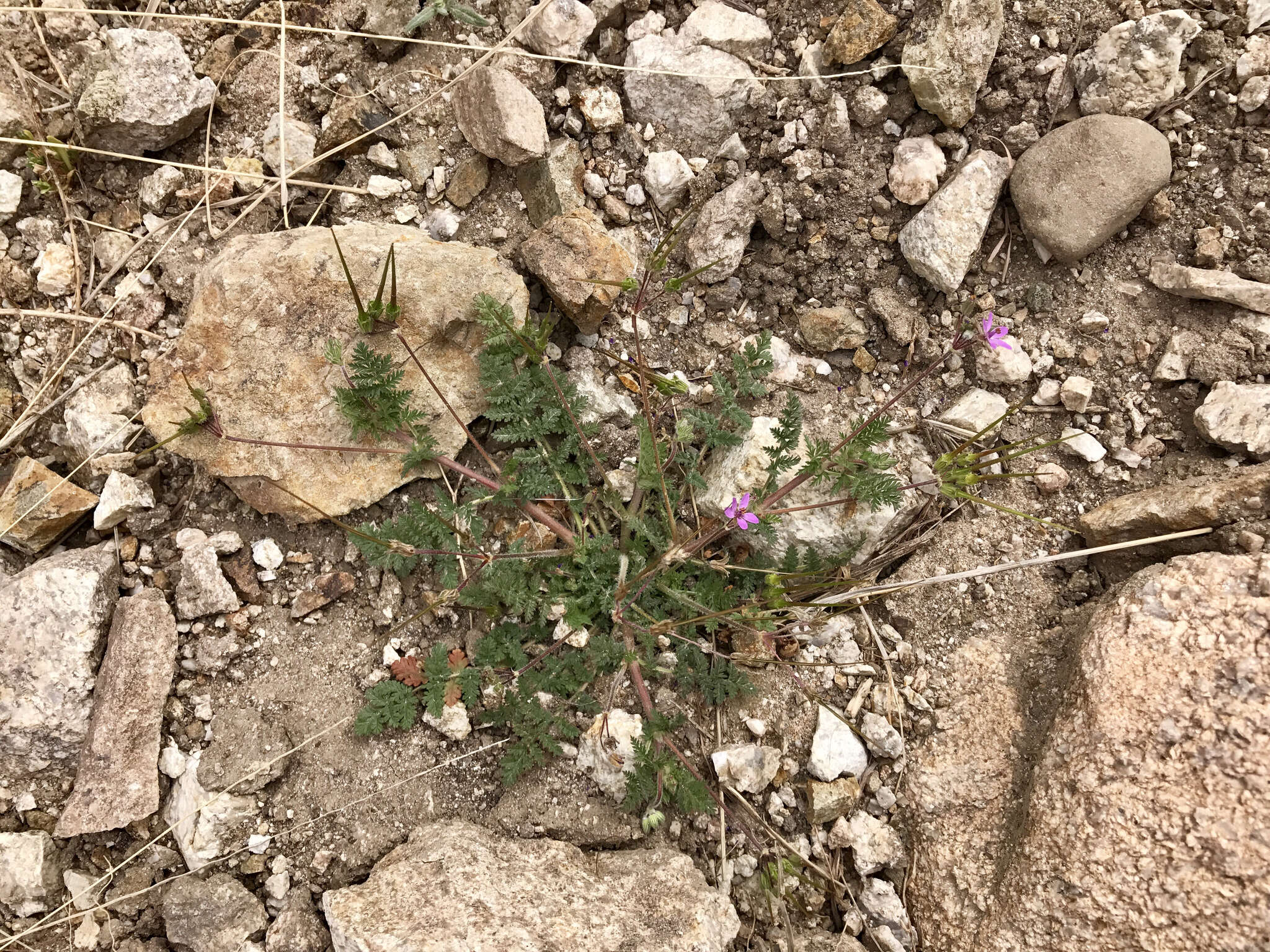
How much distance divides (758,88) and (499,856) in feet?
12.1

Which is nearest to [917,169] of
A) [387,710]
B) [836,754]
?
[836,754]

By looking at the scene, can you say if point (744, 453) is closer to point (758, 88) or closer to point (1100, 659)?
point (1100, 659)

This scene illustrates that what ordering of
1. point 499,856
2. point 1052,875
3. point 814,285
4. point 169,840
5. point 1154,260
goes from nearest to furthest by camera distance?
1. point 1052,875
2. point 499,856
3. point 169,840
4. point 1154,260
5. point 814,285

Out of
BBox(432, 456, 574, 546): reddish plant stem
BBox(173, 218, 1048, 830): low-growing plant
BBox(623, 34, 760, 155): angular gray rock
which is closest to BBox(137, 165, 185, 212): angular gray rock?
BBox(173, 218, 1048, 830): low-growing plant

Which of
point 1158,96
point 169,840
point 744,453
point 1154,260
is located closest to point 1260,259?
point 1154,260

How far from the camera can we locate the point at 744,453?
3688 millimetres

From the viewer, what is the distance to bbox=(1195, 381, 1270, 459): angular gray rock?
3291 mm

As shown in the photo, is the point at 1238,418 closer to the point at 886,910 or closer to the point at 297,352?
the point at 886,910

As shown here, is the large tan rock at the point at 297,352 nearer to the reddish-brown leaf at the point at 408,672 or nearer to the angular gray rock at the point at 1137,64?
the reddish-brown leaf at the point at 408,672

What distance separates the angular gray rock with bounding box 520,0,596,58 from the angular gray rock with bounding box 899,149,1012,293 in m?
1.88

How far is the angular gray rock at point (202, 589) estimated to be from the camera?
3564mm

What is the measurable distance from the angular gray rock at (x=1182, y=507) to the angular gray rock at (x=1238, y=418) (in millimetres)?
109

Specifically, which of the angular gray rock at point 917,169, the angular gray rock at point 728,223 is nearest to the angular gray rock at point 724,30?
the angular gray rock at point 728,223

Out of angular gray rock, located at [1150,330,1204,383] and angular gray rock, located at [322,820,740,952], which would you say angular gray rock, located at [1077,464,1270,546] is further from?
angular gray rock, located at [322,820,740,952]
